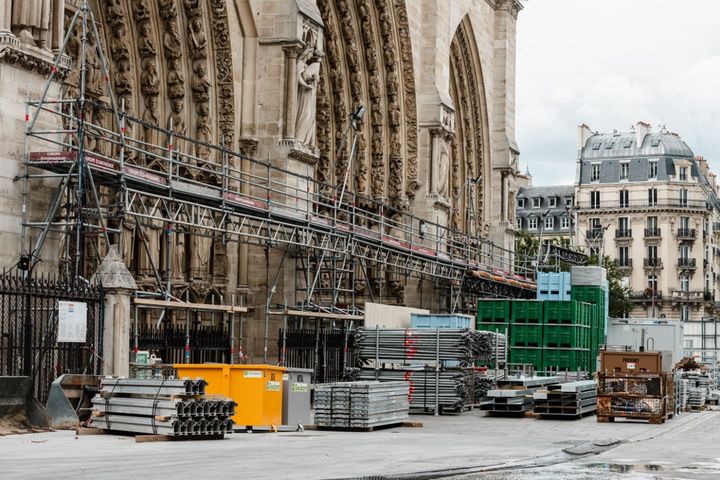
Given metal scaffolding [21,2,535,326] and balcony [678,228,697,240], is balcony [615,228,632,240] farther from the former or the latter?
metal scaffolding [21,2,535,326]

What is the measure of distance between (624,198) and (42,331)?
3415 inches

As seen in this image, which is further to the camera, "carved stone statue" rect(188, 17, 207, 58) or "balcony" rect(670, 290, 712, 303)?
"balcony" rect(670, 290, 712, 303)

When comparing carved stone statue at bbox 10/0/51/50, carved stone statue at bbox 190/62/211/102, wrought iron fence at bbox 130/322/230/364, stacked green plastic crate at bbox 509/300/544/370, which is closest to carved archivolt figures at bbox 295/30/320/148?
carved stone statue at bbox 190/62/211/102

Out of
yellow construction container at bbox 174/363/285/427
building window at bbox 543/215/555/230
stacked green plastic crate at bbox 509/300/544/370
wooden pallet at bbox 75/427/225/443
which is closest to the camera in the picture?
wooden pallet at bbox 75/427/225/443

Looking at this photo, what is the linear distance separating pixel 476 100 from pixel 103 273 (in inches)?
1324

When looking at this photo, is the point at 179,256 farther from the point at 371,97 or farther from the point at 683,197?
the point at 683,197

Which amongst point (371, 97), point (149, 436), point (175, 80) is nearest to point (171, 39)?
point (175, 80)

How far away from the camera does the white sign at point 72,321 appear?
19.9 metres

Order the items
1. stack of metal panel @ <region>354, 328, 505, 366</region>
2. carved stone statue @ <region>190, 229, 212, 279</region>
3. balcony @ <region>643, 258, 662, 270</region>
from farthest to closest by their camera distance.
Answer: balcony @ <region>643, 258, 662, 270</region>
carved stone statue @ <region>190, 229, 212, 279</region>
stack of metal panel @ <region>354, 328, 505, 366</region>

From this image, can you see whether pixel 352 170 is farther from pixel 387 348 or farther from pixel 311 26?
pixel 387 348

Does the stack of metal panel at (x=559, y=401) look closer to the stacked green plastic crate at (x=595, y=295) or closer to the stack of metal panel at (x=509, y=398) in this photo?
the stack of metal panel at (x=509, y=398)

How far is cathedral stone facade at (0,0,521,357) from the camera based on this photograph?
26297 millimetres

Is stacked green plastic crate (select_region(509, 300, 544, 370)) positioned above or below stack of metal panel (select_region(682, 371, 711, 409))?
above

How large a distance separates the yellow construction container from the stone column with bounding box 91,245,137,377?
95 cm
